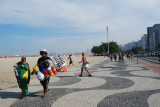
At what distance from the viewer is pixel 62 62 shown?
10.9 m

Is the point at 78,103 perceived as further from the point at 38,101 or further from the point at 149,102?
the point at 149,102

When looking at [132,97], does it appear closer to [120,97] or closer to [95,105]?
[120,97]

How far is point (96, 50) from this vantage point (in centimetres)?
10950

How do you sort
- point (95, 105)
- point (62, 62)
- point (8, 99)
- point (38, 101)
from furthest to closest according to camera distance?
point (62, 62) → point (8, 99) → point (38, 101) → point (95, 105)

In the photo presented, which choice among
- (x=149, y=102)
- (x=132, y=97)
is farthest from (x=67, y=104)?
(x=149, y=102)

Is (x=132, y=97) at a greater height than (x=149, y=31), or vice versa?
(x=149, y=31)

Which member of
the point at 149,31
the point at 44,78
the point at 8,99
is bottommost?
the point at 8,99

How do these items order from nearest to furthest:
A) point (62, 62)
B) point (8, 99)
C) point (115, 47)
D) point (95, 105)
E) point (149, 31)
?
point (95, 105)
point (8, 99)
point (62, 62)
point (115, 47)
point (149, 31)

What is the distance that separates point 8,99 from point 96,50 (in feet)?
347

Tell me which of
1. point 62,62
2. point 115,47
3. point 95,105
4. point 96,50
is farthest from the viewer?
point 96,50

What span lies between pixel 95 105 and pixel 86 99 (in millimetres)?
548

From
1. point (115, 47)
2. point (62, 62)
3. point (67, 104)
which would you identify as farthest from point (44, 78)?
point (115, 47)

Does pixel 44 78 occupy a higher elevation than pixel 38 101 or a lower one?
higher

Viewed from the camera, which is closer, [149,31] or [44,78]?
[44,78]
